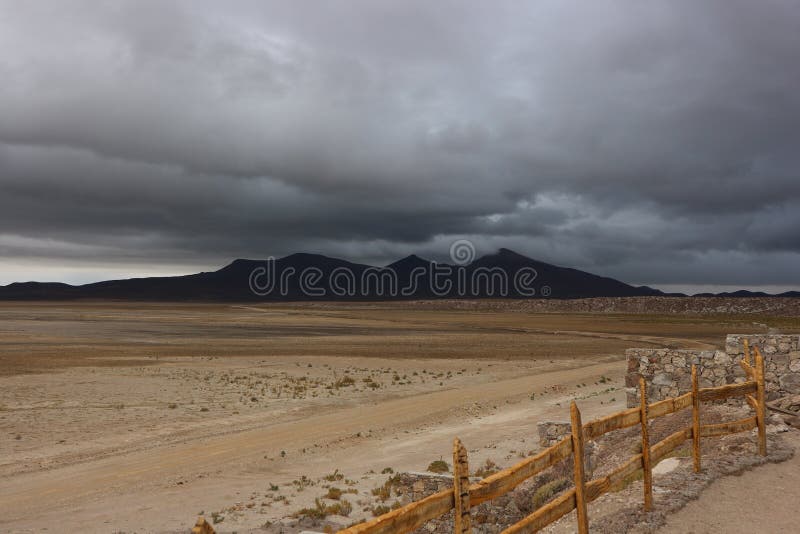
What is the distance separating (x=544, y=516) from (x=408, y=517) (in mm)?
2249

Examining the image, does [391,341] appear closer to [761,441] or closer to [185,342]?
[185,342]

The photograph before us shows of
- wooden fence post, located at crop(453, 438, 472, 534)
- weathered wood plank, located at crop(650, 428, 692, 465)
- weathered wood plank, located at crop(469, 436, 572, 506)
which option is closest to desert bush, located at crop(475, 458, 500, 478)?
weathered wood plank, located at crop(650, 428, 692, 465)

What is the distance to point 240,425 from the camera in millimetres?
22438

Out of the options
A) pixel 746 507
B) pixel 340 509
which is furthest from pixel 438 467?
pixel 746 507

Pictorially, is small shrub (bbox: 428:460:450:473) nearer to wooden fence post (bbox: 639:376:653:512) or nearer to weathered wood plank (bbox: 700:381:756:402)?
weathered wood plank (bbox: 700:381:756:402)

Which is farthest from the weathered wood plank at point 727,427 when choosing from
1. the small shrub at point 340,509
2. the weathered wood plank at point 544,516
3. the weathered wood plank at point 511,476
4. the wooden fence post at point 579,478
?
the small shrub at point 340,509

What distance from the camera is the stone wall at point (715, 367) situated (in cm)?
1598

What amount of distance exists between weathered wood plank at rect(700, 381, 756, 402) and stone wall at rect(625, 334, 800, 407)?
16.3 feet

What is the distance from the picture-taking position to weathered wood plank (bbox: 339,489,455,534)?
484 cm

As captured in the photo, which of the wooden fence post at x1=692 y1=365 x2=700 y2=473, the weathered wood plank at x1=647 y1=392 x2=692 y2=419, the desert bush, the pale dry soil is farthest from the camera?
the desert bush

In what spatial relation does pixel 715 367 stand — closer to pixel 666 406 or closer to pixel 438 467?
pixel 438 467

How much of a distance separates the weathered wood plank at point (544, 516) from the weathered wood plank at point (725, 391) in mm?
4631

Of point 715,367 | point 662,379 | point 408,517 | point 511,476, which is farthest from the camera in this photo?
point 662,379

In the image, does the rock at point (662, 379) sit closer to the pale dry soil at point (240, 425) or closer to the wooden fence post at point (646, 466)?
the pale dry soil at point (240, 425)
